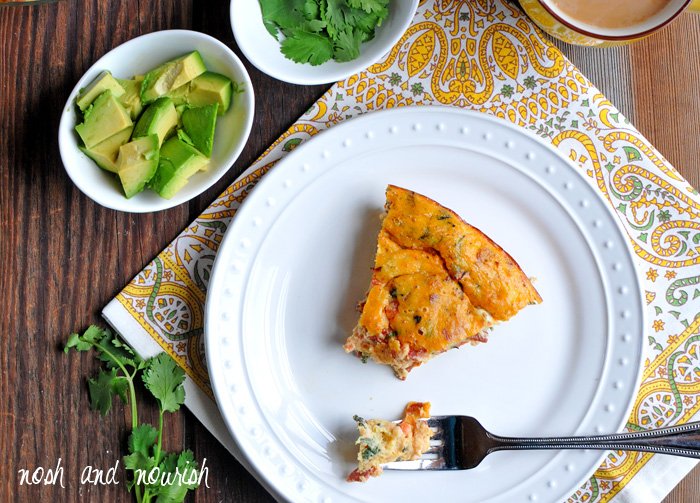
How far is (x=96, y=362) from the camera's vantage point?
264cm

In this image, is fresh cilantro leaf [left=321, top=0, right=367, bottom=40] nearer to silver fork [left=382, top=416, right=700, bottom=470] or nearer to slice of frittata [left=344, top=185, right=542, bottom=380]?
slice of frittata [left=344, top=185, right=542, bottom=380]

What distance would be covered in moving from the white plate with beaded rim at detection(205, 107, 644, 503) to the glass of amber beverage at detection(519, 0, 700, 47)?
1.45 feet

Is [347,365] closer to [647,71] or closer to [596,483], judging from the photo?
[596,483]

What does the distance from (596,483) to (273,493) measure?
1304mm

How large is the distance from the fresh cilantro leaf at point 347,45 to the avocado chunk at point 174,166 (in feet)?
2.18

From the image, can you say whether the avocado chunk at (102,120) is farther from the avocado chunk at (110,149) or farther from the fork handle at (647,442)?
the fork handle at (647,442)

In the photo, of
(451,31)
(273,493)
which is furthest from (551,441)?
(451,31)

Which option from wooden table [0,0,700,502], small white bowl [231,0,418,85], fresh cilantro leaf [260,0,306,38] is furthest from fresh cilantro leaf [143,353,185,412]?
fresh cilantro leaf [260,0,306,38]

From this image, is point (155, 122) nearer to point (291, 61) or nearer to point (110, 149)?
point (110, 149)

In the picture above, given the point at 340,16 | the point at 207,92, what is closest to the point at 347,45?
the point at 340,16

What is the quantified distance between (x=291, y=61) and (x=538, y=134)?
105cm

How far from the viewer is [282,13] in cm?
250

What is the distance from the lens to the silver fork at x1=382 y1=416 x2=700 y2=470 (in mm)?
2453

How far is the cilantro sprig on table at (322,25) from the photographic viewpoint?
244 centimetres
